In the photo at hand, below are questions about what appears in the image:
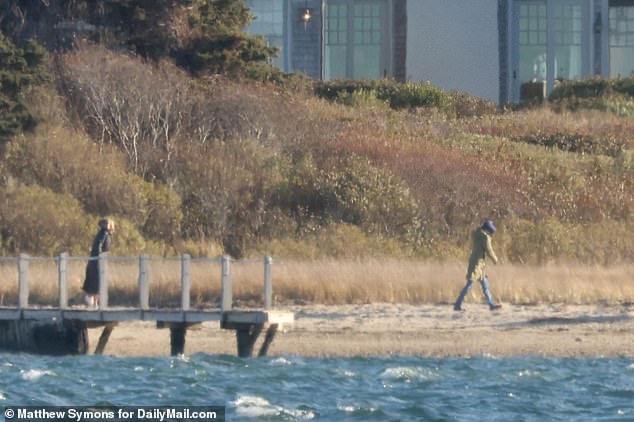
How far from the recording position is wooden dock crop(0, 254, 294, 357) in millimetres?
22750

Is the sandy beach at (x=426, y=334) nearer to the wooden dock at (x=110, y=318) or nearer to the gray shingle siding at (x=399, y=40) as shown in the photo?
the wooden dock at (x=110, y=318)

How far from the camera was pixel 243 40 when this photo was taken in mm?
37719

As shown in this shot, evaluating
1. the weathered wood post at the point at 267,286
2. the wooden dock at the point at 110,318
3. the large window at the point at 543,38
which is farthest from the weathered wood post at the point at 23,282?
the large window at the point at 543,38

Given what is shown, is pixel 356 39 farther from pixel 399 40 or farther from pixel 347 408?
pixel 347 408

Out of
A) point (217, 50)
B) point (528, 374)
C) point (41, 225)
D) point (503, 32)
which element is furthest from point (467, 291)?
point (503, 32)

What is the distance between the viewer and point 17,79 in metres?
33.8

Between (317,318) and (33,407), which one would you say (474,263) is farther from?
(33,407)

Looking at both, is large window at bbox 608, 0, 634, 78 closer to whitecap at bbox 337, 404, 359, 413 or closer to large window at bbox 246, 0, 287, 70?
large window at bbox 246, 0, 287, 70

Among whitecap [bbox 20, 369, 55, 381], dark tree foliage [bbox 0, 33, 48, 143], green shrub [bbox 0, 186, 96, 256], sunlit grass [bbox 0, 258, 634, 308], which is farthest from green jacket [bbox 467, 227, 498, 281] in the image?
dark tree foliage [bbox 0, 33, 48, 143]

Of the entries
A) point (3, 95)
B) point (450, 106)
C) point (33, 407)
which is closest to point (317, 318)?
point (33, 407)

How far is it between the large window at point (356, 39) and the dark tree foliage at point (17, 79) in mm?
13257

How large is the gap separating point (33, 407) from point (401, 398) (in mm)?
4525

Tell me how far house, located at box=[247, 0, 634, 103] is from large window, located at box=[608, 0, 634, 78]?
3 cm

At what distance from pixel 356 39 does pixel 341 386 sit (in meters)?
26.6
